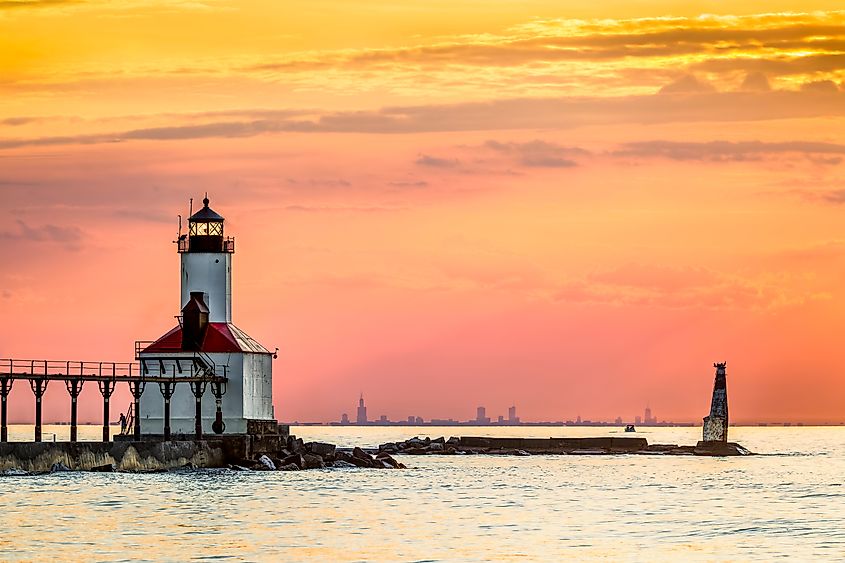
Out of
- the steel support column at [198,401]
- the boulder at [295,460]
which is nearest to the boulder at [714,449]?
the boulder at [295,460]

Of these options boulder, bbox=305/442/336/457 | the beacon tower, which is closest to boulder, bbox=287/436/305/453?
boulder, bbox=305/442/336/457

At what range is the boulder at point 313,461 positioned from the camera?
94188 mm

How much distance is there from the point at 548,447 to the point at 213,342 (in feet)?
186

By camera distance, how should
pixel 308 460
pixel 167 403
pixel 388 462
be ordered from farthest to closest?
pixel 388 462 → pixel 308 460 → pixel 167 403

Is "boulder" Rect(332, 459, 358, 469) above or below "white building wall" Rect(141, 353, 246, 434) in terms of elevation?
below

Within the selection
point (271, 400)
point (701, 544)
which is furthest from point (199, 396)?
point (701, 544)

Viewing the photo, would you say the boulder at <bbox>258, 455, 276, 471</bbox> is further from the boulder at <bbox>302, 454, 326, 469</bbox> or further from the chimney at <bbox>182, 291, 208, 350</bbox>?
the chimney at <bbox>182, 291, 208, 350</bbox>

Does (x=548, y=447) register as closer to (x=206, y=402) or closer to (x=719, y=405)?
(x=719, y=405)

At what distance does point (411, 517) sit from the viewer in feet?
205

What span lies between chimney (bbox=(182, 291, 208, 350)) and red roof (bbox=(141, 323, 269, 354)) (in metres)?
0.27

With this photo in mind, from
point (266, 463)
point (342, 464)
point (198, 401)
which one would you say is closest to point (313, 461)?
point (342, 464)

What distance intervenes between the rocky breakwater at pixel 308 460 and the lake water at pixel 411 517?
1458mm

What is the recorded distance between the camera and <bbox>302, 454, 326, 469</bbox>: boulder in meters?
94.2

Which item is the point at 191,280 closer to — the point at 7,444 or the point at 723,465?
the point at 7,444
